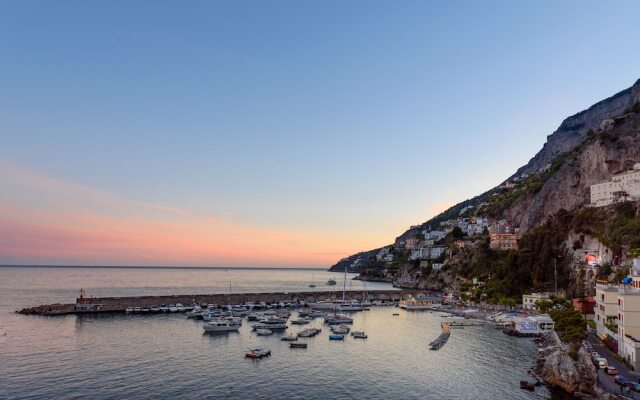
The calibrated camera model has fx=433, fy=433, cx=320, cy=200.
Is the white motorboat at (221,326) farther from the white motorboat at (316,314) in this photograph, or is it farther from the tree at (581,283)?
the tree at (581,283)

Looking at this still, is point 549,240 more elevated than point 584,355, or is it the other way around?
point 549,240

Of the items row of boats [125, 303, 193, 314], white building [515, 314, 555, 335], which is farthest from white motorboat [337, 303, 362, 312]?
white building [515, 314, 555, 335]

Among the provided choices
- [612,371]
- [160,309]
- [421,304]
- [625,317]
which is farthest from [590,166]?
[160,309]

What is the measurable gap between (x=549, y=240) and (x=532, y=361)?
66583mm

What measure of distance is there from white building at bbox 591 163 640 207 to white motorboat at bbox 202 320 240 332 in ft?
307

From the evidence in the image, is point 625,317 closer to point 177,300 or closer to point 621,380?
point 621,380

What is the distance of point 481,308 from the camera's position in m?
102

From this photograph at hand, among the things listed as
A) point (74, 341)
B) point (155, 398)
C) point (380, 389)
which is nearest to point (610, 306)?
point (380, 389)

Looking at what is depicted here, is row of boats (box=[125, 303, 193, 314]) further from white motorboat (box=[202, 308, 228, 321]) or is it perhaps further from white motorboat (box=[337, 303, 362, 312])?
white motorboat (box=[337, 303, 362, 312])

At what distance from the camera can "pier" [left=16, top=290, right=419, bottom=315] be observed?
9181cm

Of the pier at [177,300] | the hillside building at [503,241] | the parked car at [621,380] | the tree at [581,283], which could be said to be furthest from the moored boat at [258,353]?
the hillside building at [503,241]

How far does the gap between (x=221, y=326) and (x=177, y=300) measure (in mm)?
37061

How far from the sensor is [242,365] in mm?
50781

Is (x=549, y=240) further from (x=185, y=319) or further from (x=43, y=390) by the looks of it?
(x=43, y=390)
